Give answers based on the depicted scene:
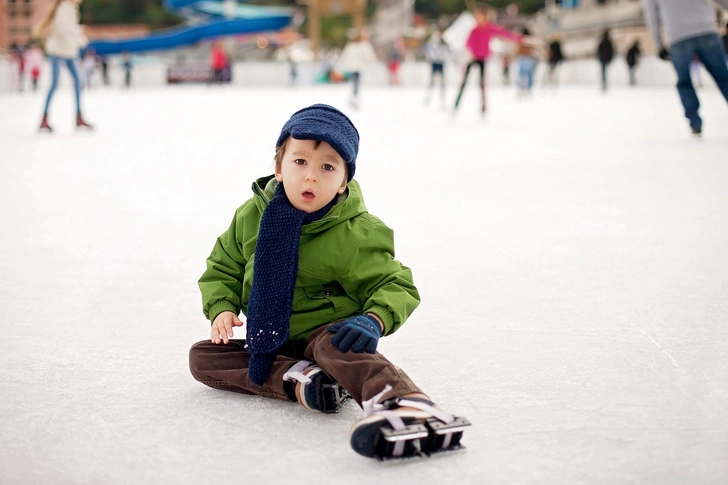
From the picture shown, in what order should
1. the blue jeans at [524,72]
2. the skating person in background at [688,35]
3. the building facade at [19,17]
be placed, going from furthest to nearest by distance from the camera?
the building facade at [19,17]
the blue jeans at [524,72]
the skating person in background at [688,35]

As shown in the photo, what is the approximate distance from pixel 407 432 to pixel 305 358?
472mm

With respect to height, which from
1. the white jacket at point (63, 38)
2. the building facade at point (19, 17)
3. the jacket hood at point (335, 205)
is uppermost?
the building facade at point (19, 17)

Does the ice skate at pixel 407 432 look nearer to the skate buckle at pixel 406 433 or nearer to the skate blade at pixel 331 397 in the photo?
the skate buckle at pixel 406 433

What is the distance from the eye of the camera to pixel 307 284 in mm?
1892

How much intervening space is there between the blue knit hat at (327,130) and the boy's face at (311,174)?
0.10 feet

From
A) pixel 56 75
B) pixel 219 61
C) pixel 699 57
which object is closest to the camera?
pixel 699 57

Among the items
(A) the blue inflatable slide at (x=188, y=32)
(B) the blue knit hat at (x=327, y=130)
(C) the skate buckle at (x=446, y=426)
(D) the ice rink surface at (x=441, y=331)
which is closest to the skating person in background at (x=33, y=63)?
(A) the blue inflatable slide at (x=188, y=32)

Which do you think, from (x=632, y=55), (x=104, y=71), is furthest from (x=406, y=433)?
(x=104, y=71)

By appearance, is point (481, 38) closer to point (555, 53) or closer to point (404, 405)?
point (404, 405)

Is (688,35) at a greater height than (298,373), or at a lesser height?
greater

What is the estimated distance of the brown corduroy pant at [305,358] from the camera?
1628 mm

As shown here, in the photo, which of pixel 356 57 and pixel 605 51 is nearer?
pixel 356 57

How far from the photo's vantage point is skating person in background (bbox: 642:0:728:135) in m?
6.81

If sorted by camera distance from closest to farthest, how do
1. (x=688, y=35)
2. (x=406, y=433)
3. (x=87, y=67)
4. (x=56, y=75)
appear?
1. (x=406, y=433)
2. (x=688, y=35)
3. (x=56, y=75)
4. (x=87, y=67)
